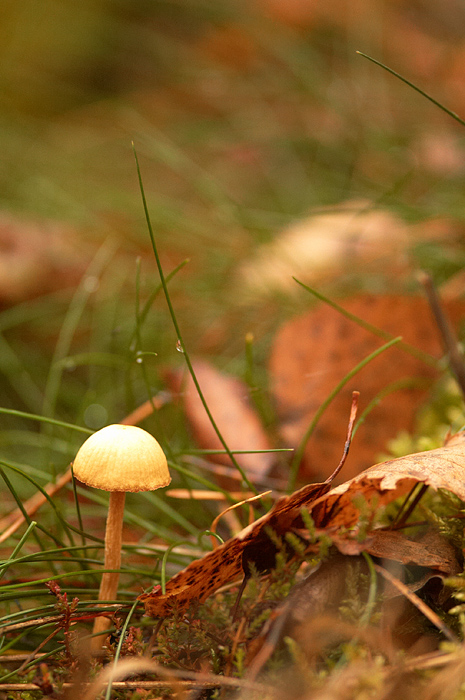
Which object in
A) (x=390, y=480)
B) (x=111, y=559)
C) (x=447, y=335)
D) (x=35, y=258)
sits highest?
(x=447, y=335)

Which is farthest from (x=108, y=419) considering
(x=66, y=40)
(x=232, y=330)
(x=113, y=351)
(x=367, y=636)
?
(x=66, y=40)

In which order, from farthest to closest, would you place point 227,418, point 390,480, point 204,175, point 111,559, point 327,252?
point 327,252
point 204,175
point 227,418
point 111,559
point 390,480

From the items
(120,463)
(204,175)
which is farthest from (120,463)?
(204,175)

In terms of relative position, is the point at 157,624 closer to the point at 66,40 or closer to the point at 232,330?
the point at 232,330

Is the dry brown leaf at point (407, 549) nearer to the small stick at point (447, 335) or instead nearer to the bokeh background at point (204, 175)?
the small stick at point (447, 335)

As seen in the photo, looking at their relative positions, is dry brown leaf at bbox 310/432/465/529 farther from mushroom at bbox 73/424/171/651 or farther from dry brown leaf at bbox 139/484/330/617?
mushroom at bbox 73/424/171/651

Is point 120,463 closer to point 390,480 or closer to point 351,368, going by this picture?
point 390,480

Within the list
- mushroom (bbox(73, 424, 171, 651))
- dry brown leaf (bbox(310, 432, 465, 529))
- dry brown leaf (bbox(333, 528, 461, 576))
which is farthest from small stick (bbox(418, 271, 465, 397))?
mushroom (bbox(73, 424, 171, 651))
